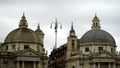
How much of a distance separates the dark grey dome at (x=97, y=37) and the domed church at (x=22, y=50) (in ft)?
47.4

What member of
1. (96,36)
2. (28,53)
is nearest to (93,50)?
(96,36)

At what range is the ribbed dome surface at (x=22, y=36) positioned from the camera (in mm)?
104688

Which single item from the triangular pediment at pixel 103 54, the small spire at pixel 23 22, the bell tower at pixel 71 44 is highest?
the small spire at pixel 23 22

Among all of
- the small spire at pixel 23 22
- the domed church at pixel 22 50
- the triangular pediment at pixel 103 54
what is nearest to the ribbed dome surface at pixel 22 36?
the domed church at pixel 22 50

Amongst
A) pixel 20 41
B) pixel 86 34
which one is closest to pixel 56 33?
pixel 86 34

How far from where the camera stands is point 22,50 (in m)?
101

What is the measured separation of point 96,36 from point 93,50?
5.06m

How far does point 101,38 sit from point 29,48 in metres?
24.0

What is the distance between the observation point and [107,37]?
112125 millimetres

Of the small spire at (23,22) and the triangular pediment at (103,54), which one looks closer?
the triangular pediment at (103,54)

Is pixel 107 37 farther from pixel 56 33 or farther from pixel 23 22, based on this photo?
pixel 23 22

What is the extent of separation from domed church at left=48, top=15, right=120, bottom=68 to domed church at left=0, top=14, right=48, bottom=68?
10.2 meters

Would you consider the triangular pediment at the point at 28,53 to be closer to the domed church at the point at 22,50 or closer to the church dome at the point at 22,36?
→ the domed church at the point at 22,50

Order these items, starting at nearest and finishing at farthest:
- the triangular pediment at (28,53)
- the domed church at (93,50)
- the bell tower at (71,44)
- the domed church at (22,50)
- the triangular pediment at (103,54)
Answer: the domed church at (22,50) < the triangular pediment at (28,53) < the triangular pediment at (103,54) < the domed church at (93,50) < the bell tower at (71,44)
